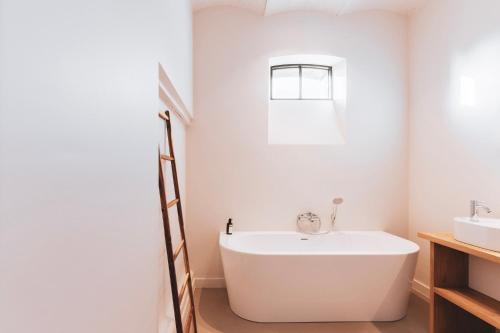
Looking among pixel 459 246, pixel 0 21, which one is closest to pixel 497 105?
pixel 459 246

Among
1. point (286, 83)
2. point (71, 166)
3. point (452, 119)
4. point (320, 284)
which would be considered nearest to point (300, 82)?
point (286, 83)

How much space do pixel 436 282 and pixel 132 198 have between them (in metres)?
2.21

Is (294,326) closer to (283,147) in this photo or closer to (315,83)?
(283,147)

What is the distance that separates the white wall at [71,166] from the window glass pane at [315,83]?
2.68 m

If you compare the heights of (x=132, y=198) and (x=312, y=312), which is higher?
(x=132, y=198)

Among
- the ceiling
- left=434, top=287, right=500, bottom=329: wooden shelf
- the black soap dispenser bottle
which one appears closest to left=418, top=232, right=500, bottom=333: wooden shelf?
left=434, top=287, right=500, bottom=329: wooden shelf

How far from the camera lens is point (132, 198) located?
3.45 feet

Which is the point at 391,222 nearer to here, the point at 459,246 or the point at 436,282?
the point at 436,282

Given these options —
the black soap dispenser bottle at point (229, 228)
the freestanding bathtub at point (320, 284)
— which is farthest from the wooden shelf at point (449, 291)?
the black soap dispenser bottle at point (229, 228)

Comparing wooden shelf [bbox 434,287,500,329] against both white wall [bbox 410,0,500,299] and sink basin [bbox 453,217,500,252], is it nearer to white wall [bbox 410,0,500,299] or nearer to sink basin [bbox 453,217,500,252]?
white wall [bbox 410,0,500,299]

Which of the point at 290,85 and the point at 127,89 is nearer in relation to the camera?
the point at 127,89

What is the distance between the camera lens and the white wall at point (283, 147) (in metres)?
3.14

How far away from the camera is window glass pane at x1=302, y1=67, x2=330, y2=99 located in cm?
357

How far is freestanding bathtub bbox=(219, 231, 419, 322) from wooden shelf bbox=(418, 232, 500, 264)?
0.28 m
